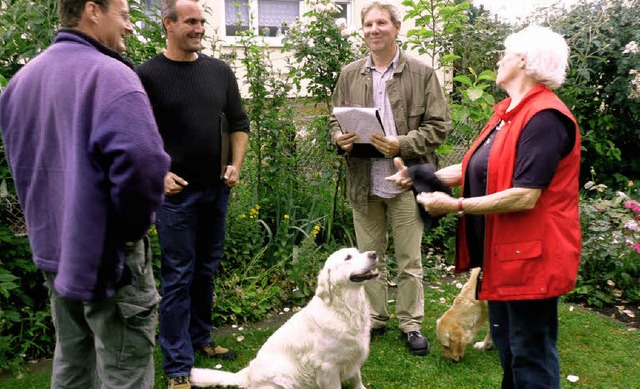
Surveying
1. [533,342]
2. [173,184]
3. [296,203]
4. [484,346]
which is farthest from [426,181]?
[296,203]

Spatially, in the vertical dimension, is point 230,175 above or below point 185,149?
below

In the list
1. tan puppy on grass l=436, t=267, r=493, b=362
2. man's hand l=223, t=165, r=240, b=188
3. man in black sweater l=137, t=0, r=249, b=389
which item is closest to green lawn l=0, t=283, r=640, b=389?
tan puppy on grass l=436, t=267, r=493, b=362

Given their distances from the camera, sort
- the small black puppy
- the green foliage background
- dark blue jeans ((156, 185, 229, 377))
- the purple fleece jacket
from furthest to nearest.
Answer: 1. the green foliage background
2. dark blue jeans ((156, 185, 229, 377))
3. the small black puppy
4. the purple fleece jacket

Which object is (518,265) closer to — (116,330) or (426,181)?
(426,181)

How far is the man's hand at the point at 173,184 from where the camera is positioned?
288cm

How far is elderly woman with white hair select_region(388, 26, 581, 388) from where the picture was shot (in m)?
2.06

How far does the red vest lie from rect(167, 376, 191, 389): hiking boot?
77.4 inches

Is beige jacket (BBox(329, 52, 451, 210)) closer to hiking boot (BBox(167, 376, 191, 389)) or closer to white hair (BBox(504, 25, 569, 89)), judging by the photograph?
white hair (BBox(504, 25, 569, 89))

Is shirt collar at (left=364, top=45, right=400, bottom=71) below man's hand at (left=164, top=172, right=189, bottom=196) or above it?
above

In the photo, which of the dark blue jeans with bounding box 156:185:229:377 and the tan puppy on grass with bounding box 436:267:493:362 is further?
the tan puppy on grass with bounding box 436:267:493:362

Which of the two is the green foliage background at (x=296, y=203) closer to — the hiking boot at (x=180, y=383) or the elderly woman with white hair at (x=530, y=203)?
the hiking boot at (x=180, y=383)

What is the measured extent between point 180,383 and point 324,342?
97 cm

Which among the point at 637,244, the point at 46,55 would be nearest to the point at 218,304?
the point at 46,55

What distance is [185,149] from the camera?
9.84 feet
